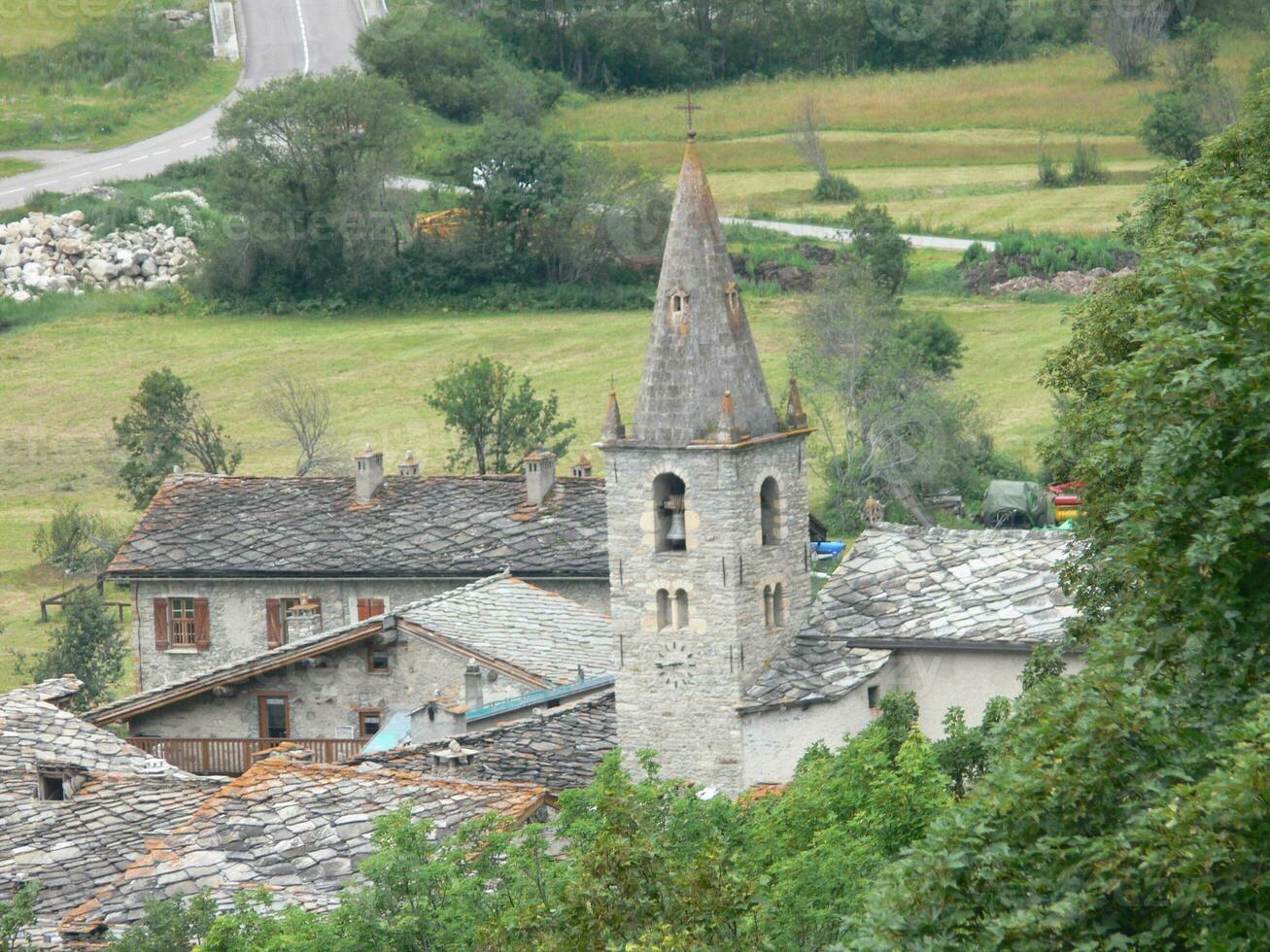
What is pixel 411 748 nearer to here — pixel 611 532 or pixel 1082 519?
pixel 611 532

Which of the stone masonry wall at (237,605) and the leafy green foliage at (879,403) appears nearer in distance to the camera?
the stone masonry wall at (237,605)

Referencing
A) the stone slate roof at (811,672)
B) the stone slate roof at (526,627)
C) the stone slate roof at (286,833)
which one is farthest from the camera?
the stone slate roof at (526,627)

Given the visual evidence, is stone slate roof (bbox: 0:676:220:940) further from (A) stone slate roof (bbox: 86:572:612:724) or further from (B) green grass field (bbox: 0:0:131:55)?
(B) green grass field (bbox: 0:0:131:55)

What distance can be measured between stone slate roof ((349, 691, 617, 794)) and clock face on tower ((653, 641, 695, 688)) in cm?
143

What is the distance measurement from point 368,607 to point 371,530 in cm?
165

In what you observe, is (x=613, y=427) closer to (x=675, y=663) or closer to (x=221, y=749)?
(x=675, y=663)

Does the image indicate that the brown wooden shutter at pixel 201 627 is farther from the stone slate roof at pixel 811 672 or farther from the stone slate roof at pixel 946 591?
the stone slate roof at pixel 811 672

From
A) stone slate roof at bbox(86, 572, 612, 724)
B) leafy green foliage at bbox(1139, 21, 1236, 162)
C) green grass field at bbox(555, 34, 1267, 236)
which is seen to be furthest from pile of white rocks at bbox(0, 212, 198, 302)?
stone slate roof at bbox(86, 572, 612, 724)

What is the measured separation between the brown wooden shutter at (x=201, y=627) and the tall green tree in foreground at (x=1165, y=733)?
31.9m

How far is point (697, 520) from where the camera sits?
38.3 meters

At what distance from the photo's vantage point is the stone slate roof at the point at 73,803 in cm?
3391

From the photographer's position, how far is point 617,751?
31.0m

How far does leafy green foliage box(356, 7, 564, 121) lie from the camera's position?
321 feet

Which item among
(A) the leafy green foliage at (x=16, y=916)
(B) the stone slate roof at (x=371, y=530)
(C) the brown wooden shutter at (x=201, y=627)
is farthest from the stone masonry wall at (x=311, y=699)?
(A) the leafy green foliage at (x=16, y=916)
